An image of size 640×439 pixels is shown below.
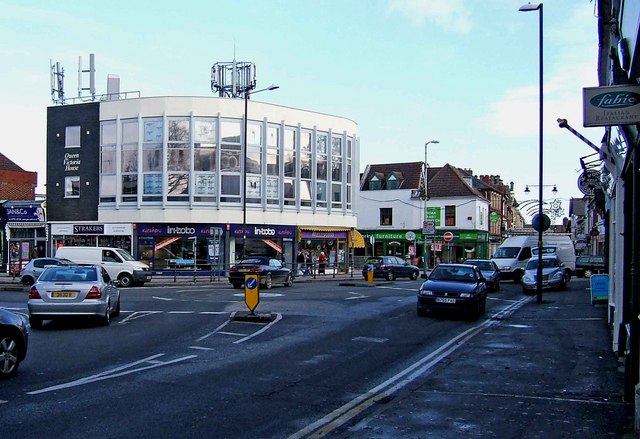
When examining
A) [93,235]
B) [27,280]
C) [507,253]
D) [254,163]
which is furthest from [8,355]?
[93,235]

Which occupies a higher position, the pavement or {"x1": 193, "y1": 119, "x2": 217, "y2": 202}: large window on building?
{"x1": 193, "y1": 119, "x2": 217, "y2": 202}: large window on building

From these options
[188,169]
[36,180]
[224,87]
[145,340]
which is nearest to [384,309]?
[145,340]

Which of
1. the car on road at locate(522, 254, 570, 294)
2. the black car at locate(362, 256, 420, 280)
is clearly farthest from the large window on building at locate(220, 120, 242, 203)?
the car on road at locate(522, 254, 570, 294)

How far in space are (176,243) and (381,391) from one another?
3453cm

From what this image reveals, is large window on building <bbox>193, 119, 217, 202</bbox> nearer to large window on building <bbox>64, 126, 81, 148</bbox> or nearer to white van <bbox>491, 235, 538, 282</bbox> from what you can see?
large window on building <bbox>64, 126, 81, 148</bbox>

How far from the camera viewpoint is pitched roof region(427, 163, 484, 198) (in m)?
67.9

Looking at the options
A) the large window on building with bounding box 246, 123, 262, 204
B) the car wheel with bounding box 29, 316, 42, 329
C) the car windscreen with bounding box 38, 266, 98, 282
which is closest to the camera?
the car wheel with bounding box 29, 316, 42, 329

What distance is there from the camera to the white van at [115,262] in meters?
32.3

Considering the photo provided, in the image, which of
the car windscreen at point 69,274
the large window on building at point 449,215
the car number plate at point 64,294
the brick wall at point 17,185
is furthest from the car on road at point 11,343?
the large window on building at point 449,215

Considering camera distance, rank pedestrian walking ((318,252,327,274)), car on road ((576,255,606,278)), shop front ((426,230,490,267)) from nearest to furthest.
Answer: car on road ((576,255,606,278)), pedestrian walking ((318,252,327,274)), shop front ((426,230,490,267))

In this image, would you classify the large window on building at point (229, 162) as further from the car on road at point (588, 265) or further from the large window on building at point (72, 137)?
the car on road at point (588, 265)

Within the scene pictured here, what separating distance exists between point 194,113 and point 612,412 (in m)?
37.7

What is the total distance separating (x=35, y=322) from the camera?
15.4 m

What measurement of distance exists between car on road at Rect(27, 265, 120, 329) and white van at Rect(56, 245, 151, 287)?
Result: 1669 cm
